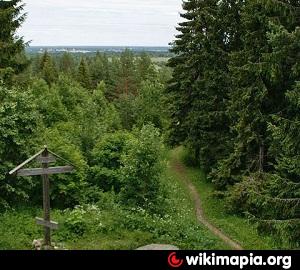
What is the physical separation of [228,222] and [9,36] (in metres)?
14.2

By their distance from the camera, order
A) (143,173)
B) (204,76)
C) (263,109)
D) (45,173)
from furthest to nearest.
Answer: (204,76) < (263,109) < (143,173) < (45,173)

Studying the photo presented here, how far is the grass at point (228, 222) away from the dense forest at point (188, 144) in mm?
342

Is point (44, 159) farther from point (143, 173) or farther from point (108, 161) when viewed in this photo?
point (108, 161)

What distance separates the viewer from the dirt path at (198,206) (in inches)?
783

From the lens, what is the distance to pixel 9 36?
25.2m

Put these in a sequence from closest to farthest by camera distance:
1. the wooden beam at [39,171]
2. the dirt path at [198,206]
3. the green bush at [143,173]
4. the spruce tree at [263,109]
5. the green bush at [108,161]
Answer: the wooden beam at [39,171]
the spruce tree at [263,109]
the green bush at [143,173]
the dirt path at [198,206]
the green bush at [108,161]

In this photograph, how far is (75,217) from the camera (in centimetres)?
1650

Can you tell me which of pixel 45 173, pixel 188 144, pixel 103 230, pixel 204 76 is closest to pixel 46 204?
pixel 45 173

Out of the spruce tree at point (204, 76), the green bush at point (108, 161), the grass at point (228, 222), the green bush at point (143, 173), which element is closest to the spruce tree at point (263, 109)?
the grass at point (228, 222)
